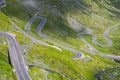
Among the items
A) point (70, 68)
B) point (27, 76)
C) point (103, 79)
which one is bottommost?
point (103, 79)

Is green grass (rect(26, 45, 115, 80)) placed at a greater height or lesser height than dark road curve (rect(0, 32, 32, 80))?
lesser

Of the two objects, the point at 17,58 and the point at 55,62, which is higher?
the point at 17,58

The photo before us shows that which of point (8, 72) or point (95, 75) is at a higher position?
point (8, 72)

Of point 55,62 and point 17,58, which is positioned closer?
point 17,58

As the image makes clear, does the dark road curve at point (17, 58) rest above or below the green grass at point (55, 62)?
above

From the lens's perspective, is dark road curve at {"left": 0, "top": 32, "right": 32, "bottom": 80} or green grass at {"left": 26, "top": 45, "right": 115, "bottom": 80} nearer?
dark road curve at {"left": 0, "top": 32, "right": 32, "bottom": 80}

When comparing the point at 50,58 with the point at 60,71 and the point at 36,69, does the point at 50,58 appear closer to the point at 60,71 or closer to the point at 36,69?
the point at 60,71

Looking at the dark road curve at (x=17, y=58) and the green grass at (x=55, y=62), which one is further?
the green grass at (x=55, y=62)

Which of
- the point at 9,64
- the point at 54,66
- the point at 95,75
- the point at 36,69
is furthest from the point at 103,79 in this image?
the point at 9,64
